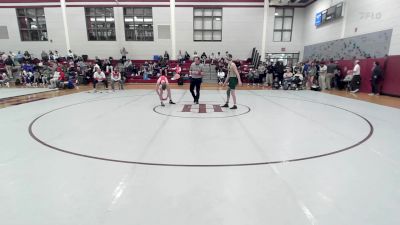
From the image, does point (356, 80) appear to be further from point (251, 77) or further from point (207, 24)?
point (207, 24)

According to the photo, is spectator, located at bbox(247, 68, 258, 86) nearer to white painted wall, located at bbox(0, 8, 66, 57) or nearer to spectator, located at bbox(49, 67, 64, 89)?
spectator, located at bbox(49, 67, 64, 89)

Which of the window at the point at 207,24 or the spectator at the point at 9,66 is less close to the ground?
the window at the point at 207,24

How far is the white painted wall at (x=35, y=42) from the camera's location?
2123cm

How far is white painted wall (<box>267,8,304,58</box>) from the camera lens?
21.6 meters

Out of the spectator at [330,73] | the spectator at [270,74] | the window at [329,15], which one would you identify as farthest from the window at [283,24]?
the spectator at [330,73]

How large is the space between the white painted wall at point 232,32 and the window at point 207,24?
1.30ft

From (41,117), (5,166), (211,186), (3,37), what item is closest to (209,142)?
(211,186)

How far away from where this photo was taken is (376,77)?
1116 cm

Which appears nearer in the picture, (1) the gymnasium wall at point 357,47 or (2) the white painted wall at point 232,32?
(1) the gymnasium wall at point 357,47

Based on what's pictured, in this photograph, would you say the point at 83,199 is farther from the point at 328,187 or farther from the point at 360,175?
the point at 360,175

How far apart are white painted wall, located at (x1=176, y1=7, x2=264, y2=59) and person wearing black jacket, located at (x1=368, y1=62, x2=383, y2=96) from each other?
11.6m

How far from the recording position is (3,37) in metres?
21.7

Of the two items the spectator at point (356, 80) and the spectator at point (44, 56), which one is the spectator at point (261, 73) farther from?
the spectator at point (44, 56)

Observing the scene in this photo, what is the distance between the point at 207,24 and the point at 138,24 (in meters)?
6.20
